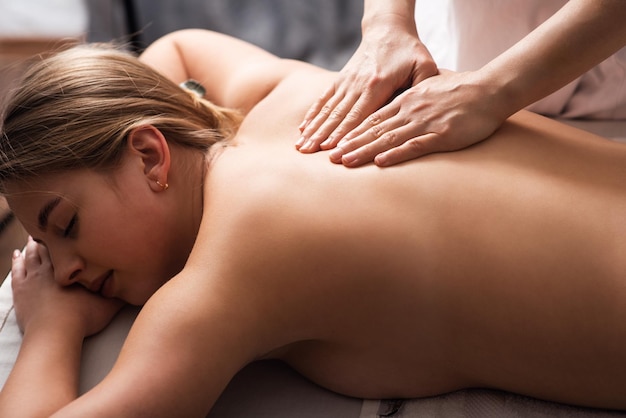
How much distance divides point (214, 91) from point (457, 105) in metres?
0.62

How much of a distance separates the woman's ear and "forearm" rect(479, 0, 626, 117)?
1.60ft

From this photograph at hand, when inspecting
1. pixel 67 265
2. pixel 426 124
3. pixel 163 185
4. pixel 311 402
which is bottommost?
pixel 311 402

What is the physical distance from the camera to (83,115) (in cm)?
104

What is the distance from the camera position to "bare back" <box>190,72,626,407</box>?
90 cm

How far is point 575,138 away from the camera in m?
1.03

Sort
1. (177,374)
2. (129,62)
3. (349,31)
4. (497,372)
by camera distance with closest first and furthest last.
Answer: (177,374), (497,372), (129,62), (349,31)

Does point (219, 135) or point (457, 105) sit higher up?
point (457, 105)

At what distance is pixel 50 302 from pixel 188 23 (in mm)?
913

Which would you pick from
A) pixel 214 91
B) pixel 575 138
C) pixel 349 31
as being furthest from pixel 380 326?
pixel 349 31

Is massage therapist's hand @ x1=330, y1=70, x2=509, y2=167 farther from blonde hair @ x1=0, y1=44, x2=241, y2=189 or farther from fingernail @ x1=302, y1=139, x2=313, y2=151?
Answer: blonde hair @ x1=0, y1=44, x2=241, y2=189

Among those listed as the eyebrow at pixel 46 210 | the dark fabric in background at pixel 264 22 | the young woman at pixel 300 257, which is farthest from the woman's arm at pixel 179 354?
the dark fabric in background at pixel 264 22

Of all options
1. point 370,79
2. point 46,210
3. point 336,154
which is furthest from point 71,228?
point 370,79

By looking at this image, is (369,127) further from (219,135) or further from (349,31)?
(349,31)

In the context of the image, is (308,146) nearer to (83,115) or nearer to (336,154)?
(336,154)
